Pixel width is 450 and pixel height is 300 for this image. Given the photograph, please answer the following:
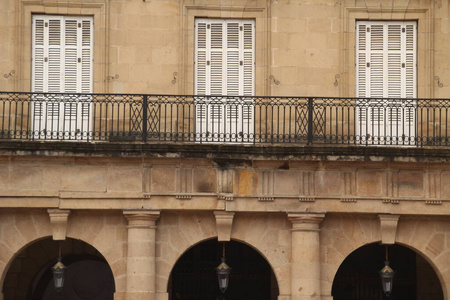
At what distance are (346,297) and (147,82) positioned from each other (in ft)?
21.9

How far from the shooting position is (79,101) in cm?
2569

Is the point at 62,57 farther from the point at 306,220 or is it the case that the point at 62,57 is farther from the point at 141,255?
the point at 306,220

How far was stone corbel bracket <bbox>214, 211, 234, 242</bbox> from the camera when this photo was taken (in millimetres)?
25312

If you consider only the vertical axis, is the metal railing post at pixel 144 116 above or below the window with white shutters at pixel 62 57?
below

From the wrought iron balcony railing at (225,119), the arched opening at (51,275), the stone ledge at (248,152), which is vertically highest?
the wrought iron balcony railing at (225,119)

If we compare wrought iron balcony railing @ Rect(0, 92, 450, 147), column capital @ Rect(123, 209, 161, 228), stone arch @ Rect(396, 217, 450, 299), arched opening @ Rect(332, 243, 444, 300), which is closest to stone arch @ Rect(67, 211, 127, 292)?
column capital @ Rect(123, 209, 161, 228)

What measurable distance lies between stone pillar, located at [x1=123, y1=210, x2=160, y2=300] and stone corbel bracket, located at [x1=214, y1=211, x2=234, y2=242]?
3.78 feet

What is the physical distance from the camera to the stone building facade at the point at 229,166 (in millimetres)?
25141

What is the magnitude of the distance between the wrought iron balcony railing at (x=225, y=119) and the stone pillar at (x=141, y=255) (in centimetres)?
153

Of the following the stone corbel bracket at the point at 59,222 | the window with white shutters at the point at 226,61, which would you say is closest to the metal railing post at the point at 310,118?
the window with white shutters at the point at 226,61

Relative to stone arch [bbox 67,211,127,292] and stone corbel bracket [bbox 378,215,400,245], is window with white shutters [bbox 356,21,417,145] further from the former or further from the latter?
stone arch [bbox 67,211,127,292]

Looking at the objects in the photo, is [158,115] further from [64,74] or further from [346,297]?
[346,297]

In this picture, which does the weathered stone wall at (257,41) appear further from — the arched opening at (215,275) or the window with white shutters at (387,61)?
the arched opening at (215,275)

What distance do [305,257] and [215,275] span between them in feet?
13.6
